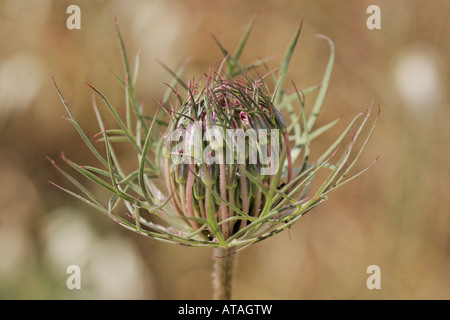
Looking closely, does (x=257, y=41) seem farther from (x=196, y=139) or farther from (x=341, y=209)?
(x=196, y=139)

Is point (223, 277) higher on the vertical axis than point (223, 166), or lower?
lower

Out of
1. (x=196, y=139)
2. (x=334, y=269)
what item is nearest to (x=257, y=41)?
(x=334, y=269)

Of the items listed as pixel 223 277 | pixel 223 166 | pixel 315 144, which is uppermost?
pixel 315 144

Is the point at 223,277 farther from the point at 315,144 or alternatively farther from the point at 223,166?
the point at 315,144

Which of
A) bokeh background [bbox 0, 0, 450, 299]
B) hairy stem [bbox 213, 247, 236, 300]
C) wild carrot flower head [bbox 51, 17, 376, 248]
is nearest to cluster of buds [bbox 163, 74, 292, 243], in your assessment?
wild carrot flower head [bbox 51, 17, 376, 248]

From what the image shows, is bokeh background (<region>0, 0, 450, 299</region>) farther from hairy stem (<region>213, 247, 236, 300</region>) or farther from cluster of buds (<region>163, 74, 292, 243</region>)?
cluster of buds (<region>163, 74, 292, 243</region>)

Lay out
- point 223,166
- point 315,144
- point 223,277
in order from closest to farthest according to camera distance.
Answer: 1. point 223,166
2. point 223,277
3. point 315,144

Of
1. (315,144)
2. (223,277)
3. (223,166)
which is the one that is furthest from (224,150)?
(315,144)

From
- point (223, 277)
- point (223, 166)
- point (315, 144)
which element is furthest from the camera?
point (315, 144)

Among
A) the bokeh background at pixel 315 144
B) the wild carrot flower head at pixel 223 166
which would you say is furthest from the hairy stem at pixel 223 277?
the bokeh background at pixel 315 144
